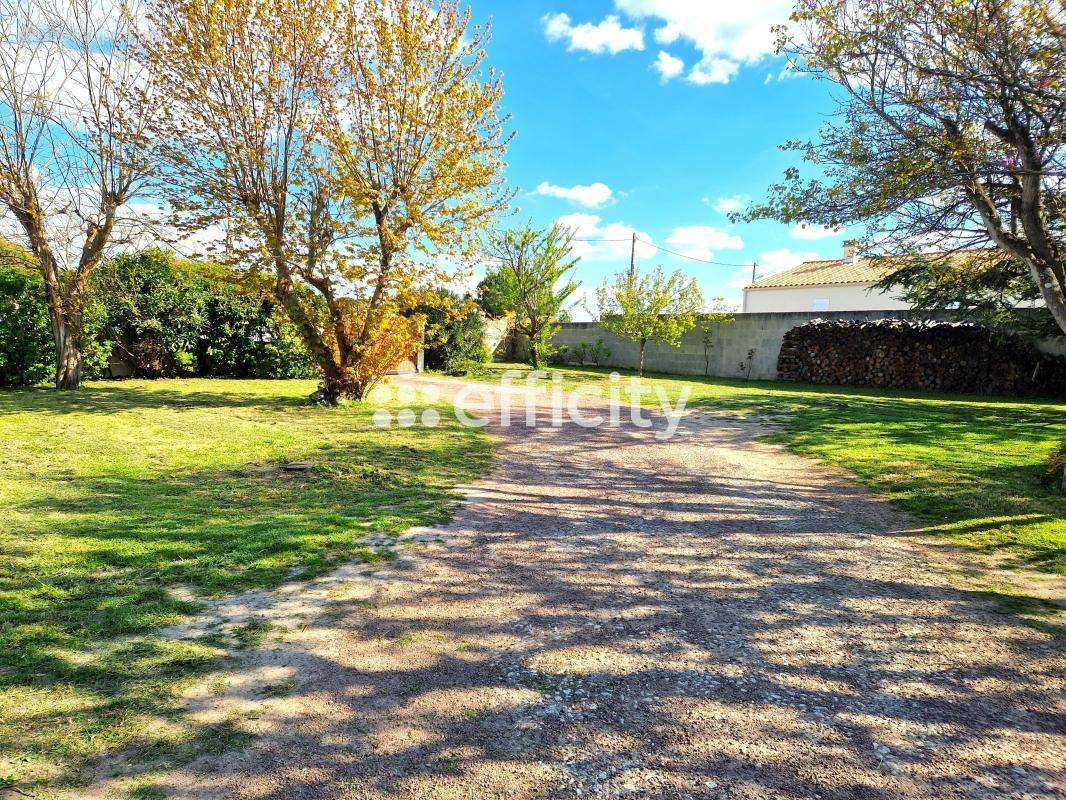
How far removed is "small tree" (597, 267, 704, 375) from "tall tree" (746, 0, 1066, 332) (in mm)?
11692

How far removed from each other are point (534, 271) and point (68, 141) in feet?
38.9

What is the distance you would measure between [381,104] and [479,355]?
983 cm

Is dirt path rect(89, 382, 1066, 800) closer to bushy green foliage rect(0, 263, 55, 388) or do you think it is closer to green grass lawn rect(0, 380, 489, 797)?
green grass lawn rect(0, 380, 489, 797)

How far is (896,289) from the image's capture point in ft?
70.8

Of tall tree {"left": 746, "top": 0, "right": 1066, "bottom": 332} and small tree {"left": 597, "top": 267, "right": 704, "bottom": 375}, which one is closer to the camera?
tall tree {"left": 746, "top": 0, "right": 1066, "bottom": 332}

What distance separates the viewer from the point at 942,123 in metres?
4.47

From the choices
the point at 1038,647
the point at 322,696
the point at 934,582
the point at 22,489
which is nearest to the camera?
the point at 322,696

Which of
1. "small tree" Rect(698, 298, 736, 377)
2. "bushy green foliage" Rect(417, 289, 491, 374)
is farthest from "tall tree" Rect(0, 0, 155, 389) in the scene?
"small tree" Rect(698, 298, 736, 377)

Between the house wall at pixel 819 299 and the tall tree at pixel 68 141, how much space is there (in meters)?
20.9

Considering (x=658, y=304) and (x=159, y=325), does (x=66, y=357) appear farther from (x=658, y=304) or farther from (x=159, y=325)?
(x=658, y=304)

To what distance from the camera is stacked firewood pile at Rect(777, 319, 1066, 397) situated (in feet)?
42.1

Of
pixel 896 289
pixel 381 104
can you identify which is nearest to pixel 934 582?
pixel 381 104

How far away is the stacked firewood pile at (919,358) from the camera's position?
12.8 metres

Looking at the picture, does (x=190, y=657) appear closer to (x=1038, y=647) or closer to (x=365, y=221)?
(x=1038, y=647)
